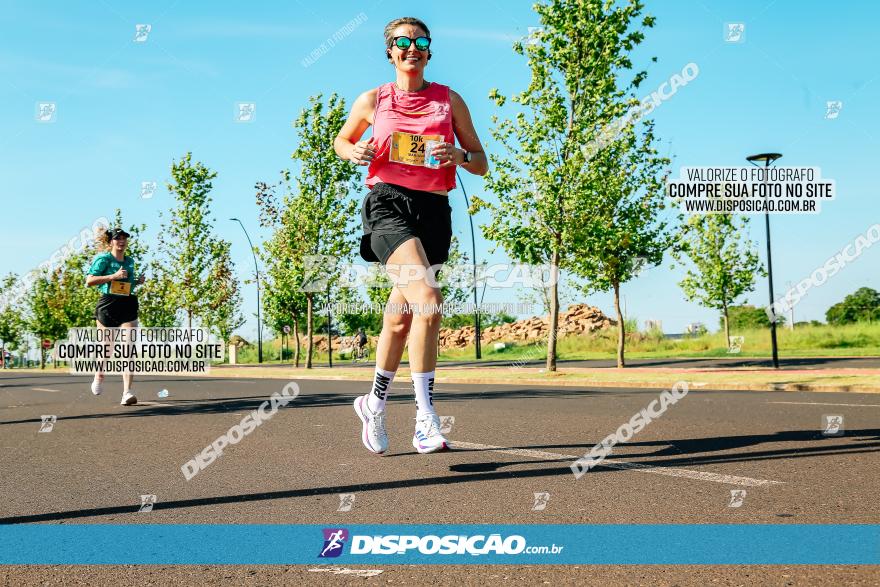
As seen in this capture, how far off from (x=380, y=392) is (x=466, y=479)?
99cm

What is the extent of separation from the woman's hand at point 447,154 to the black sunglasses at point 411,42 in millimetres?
672

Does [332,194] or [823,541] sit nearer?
[823,541]

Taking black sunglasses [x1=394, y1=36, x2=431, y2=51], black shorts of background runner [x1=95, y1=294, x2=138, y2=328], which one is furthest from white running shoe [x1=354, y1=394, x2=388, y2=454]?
black shorts of background runner [x1=95, y1=294, x2=138, y2=328]

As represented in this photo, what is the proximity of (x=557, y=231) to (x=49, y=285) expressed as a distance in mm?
46101

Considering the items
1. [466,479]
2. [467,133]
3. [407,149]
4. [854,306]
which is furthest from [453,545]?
[854,306]

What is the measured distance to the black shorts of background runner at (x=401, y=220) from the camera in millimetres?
4832

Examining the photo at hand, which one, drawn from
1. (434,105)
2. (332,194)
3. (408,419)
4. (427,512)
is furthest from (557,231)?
(427,512)

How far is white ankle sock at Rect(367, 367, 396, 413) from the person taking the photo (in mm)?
4883

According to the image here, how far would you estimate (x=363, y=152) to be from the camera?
4.83 m

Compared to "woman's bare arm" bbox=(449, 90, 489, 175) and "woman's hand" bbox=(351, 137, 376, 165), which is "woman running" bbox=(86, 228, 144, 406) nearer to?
"woman's hand" bbox=(351, 137, 376, 165)

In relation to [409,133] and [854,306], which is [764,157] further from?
[854,306]

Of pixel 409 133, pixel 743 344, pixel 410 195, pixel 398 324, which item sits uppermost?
pixel 409 133

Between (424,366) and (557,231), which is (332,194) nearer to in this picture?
(557,231)

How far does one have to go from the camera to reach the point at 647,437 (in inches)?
234
